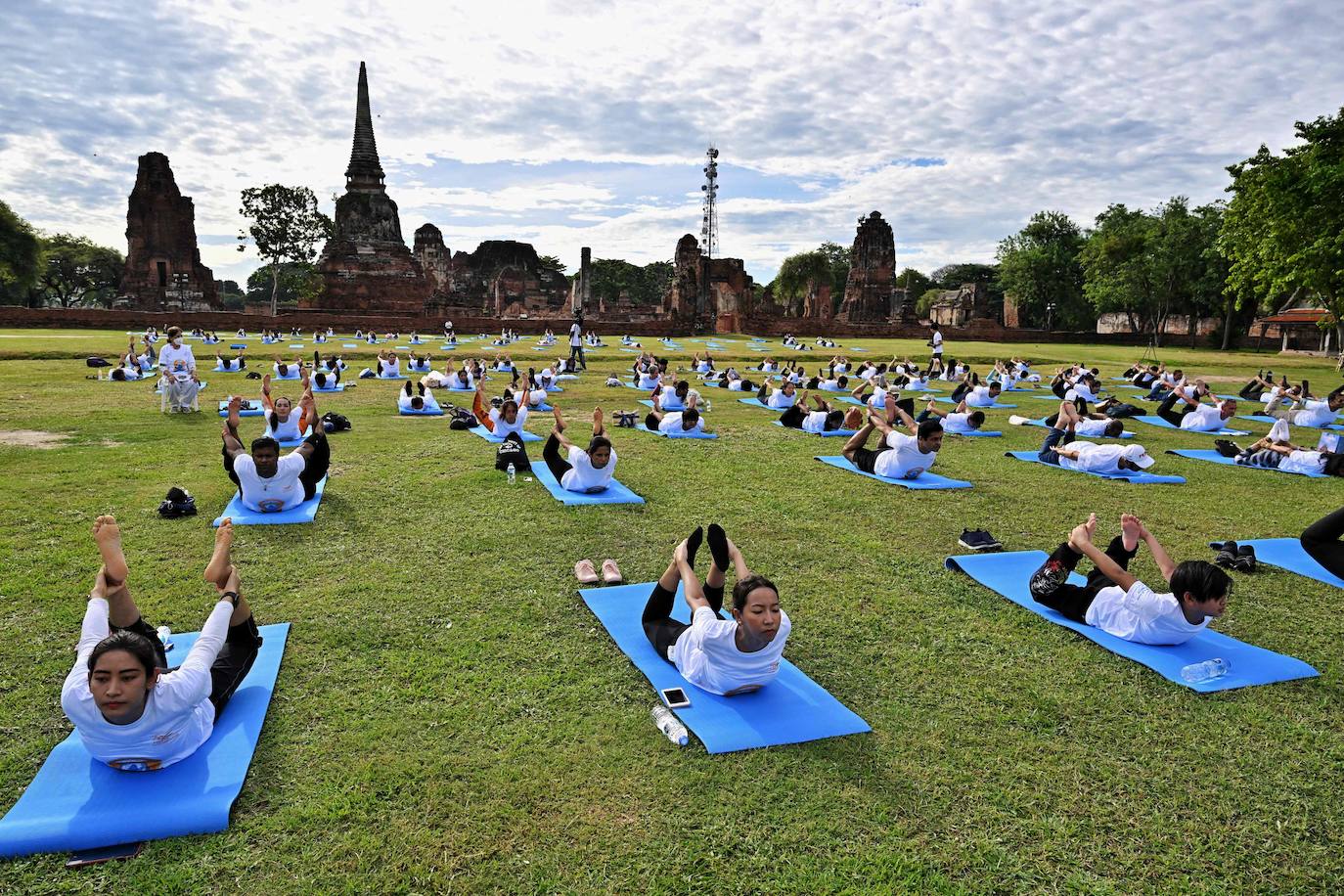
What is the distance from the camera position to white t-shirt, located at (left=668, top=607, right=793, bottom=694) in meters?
4.00

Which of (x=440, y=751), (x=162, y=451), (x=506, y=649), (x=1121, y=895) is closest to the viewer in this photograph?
(x=1121, y=895)

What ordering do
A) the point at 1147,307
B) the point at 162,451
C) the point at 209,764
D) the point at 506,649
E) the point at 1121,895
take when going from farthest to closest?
the point at 1147,307 → the point at 162,451 → the point at 506,649 → the point at 209,764 → the point at 1121,895

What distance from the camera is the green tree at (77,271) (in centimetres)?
6022

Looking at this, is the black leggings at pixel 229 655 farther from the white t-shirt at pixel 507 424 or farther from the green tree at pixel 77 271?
the green tree at pixel 77 271

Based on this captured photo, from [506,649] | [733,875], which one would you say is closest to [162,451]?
[506,649]

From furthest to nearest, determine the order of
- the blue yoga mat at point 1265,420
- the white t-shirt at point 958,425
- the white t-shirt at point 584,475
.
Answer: the blue yoga mat at point 1265,420 → the white t-shirt at point 958,425 → the white t-shirt at point 584,475

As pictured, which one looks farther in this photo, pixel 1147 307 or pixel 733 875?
pixel 1147 307

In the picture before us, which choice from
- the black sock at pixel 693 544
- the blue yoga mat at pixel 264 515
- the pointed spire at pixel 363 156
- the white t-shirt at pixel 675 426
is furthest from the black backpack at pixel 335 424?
the pointed spire at pixel 363 156

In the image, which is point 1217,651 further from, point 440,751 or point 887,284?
point 887,284

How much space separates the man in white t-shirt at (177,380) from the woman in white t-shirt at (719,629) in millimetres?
11669

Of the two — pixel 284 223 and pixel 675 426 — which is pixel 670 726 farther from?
pixel 284 223

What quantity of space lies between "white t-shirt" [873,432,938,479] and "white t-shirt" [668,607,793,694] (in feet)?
18.2

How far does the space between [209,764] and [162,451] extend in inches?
306

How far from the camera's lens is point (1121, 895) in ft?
9.67
